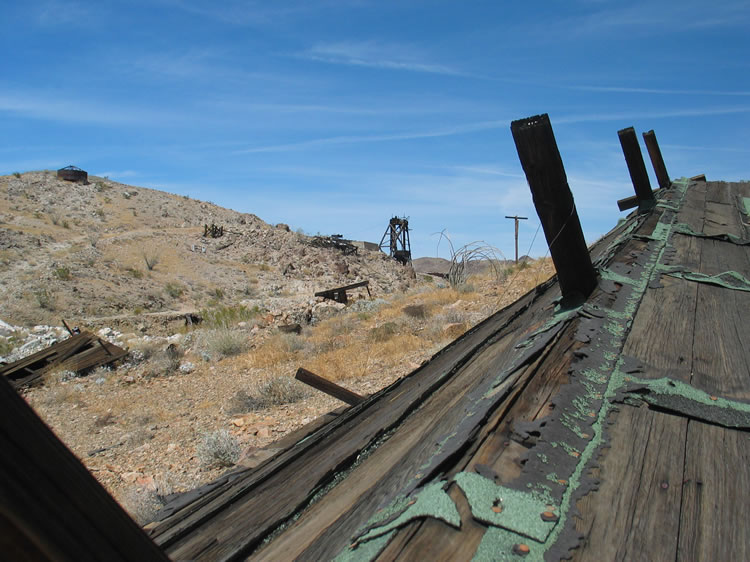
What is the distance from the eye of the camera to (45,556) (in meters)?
0.48

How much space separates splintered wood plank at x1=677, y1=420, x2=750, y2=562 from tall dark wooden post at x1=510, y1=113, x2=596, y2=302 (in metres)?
0.95

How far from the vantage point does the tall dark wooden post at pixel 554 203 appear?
6.07ft

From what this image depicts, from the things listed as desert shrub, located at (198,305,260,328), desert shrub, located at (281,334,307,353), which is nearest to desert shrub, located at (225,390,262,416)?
desert shrub, located at (281,334,307,353)

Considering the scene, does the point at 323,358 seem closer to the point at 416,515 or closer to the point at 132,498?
the point at 132,498

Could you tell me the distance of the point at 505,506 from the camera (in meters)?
0.92

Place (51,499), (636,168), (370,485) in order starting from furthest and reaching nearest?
1. (636,168)
2. (370,485)
3. (51,499)

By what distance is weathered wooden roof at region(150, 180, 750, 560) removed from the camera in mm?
889

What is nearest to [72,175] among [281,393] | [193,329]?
[193,329]

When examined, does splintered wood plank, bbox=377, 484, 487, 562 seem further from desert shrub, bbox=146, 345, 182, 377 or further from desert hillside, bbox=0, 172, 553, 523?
desert shrub, bbox=146, 345, 182, 377

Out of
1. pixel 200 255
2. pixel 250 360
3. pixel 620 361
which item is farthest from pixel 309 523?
pixel 200 255

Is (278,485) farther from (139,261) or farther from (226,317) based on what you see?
(139,261)

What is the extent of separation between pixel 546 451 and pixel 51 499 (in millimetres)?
935

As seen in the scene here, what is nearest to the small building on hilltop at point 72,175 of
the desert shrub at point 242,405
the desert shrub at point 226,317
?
the desert shrub at point 226,317

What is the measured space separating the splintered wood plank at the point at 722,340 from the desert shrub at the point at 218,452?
221 inches
